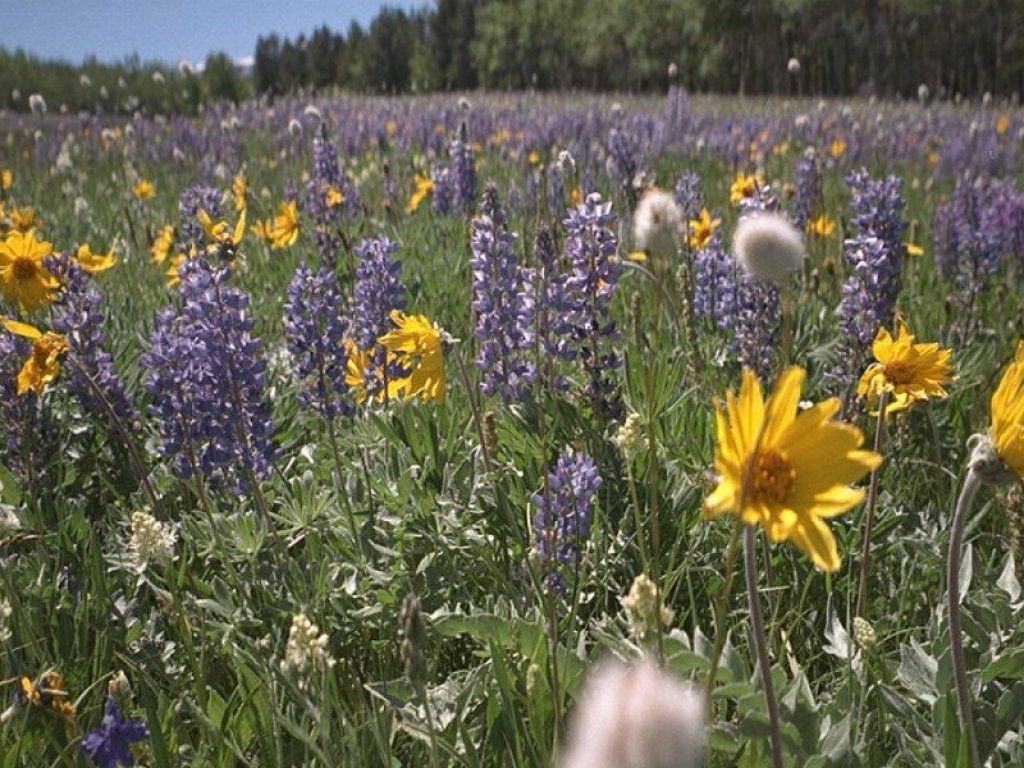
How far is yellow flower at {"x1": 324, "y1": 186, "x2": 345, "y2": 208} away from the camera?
4.29 m

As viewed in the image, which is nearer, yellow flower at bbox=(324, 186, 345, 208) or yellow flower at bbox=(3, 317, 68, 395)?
yellow flower at bbox=(3, 317, 68, 395)

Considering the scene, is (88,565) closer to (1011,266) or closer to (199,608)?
(199,608)

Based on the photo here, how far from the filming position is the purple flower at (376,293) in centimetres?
235

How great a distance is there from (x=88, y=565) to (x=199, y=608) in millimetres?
369

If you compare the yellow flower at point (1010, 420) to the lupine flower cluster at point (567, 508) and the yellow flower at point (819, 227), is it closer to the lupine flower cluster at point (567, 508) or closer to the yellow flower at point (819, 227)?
the lupine flower cluster at point (567, 508)

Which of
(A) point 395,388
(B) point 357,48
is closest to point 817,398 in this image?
(A) point 395,388

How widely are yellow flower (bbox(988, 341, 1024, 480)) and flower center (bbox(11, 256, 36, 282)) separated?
94.3 inches

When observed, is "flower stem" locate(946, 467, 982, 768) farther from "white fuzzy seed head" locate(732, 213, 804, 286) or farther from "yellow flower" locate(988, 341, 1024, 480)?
"white fuzzy seed head" locate(732, 213, 804, 286)

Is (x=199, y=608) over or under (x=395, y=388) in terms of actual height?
under

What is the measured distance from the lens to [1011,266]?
14.9ft

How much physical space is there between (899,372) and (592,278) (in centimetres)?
78

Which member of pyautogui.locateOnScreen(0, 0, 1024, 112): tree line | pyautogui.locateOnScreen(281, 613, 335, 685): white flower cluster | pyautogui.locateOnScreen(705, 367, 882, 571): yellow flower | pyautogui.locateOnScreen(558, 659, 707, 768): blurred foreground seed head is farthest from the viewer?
pyautogui.locateOnScreen(0, 0, 1024, 112): tree line

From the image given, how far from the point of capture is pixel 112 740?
132 centimetres

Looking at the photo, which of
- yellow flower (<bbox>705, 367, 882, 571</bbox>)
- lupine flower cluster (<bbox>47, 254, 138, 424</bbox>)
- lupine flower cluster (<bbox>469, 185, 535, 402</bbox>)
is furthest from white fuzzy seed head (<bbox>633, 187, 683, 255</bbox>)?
lupine flower cluster (<bbox>47, 254, 138, 424</bbox>)
